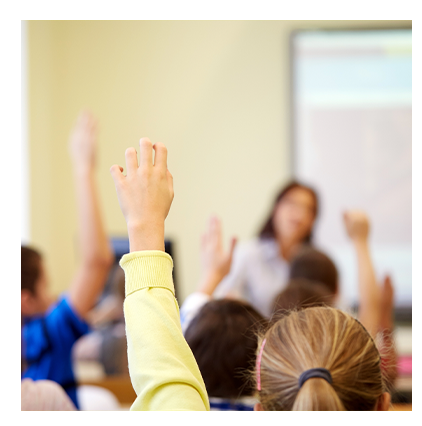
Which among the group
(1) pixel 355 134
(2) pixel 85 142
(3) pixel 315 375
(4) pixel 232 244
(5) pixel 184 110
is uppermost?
(5) pixel 184 110

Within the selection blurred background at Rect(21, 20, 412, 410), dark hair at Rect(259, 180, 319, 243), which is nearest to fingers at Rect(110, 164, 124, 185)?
dark hair at Rect(259, 180, 319, 243)

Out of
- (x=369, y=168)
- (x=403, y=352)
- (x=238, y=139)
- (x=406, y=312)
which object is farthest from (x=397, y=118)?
(x=403, y=352)

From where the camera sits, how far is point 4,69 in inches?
19.7

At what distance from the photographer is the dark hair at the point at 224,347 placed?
2.62ft

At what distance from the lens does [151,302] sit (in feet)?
1.45

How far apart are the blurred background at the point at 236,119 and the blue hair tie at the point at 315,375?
2.15m

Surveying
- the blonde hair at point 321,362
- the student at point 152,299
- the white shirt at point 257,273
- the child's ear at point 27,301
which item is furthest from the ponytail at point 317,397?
the white shirt at point 257,273

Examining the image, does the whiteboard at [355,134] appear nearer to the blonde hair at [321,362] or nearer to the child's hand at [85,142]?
the child's hand at [85,142]

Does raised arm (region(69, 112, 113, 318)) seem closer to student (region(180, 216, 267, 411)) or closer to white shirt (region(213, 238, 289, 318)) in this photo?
student (region(180, 216, 267, 411))

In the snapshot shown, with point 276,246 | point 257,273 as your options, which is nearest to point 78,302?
point 257,273

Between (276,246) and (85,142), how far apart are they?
106cm

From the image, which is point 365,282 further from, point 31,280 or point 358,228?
point 31,280
